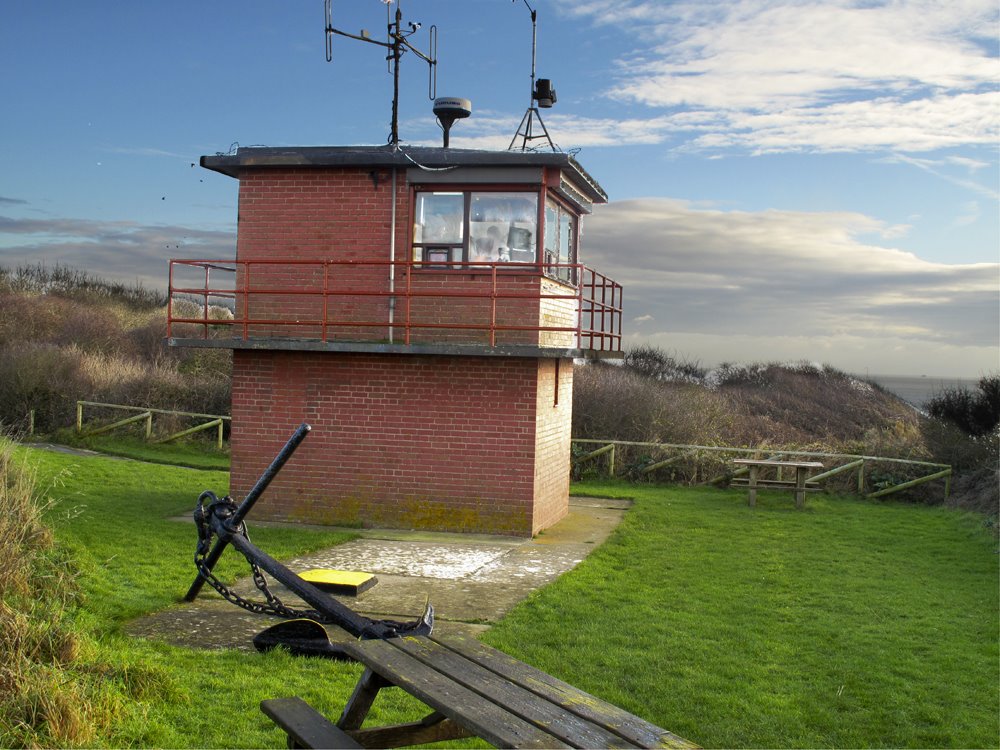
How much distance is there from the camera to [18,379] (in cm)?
2720

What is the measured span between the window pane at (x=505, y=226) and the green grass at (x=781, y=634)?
168 inches

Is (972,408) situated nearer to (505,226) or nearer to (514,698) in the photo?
(505,226)

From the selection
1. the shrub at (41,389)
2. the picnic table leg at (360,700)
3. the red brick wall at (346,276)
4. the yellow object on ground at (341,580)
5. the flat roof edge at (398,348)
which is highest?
the red brick wall at (346,276)

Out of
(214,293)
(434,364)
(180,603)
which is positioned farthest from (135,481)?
(180,603)

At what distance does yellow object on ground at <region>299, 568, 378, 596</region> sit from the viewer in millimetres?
9945

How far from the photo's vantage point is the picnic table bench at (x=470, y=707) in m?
4.17

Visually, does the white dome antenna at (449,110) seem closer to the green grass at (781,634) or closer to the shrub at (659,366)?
the green grass at (781,634)

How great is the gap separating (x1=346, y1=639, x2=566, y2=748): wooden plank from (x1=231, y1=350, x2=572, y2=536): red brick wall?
28.8 feet

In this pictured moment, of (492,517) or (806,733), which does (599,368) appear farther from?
(806,733)

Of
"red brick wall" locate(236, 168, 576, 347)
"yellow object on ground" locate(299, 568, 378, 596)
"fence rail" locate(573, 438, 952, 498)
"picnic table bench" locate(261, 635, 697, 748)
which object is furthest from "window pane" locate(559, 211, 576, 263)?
"picnic table bench" locate(261, 635, 697, 748)

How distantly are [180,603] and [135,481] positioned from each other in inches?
382

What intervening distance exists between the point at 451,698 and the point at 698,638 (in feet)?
15.7

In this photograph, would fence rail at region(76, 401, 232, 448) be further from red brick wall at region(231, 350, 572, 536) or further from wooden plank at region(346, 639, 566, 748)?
wooden plank at region(346, 639, 566, 748)

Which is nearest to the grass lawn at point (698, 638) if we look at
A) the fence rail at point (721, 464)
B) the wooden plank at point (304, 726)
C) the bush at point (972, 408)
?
the wooden plank at point (304, 726)
